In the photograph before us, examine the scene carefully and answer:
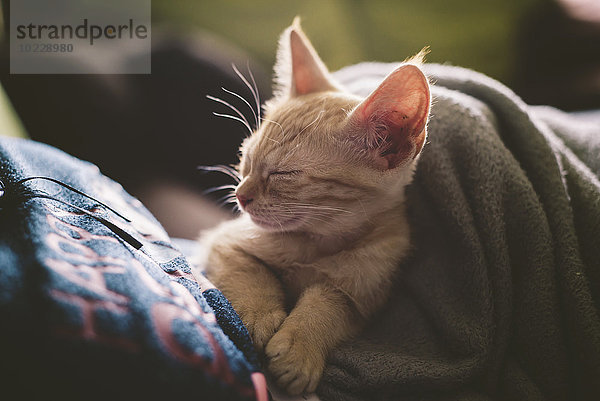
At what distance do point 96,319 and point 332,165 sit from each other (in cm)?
48

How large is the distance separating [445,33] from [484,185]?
125 centimetres

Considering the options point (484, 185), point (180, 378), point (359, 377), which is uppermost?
point (484, 185)

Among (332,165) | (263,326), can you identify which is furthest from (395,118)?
(263,326)

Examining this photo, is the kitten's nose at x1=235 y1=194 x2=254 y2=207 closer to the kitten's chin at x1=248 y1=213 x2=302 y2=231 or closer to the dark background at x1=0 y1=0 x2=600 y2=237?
the kitten's chin at x1=248 y1=213 x2=302 y2=231

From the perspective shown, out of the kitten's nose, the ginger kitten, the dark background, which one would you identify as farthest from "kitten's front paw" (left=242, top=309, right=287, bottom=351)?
the dark background

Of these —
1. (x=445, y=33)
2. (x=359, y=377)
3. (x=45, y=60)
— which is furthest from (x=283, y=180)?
(x=445, y=33)

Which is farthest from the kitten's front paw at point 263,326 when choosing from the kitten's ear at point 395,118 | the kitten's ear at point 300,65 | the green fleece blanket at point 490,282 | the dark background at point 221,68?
the dark background at point 221,68

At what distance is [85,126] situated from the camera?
1222 millimetres

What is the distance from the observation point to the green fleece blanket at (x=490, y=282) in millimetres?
663

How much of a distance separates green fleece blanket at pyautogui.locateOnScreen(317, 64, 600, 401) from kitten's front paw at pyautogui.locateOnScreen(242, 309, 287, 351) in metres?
0.11

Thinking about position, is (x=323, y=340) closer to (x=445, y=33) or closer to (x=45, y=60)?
(x=45, y=60)

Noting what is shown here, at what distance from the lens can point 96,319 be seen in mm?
418

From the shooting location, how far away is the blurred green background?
1744 mm

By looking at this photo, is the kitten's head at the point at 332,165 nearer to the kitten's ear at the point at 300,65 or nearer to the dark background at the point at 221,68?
the kitten's ear at the point at 300,65
